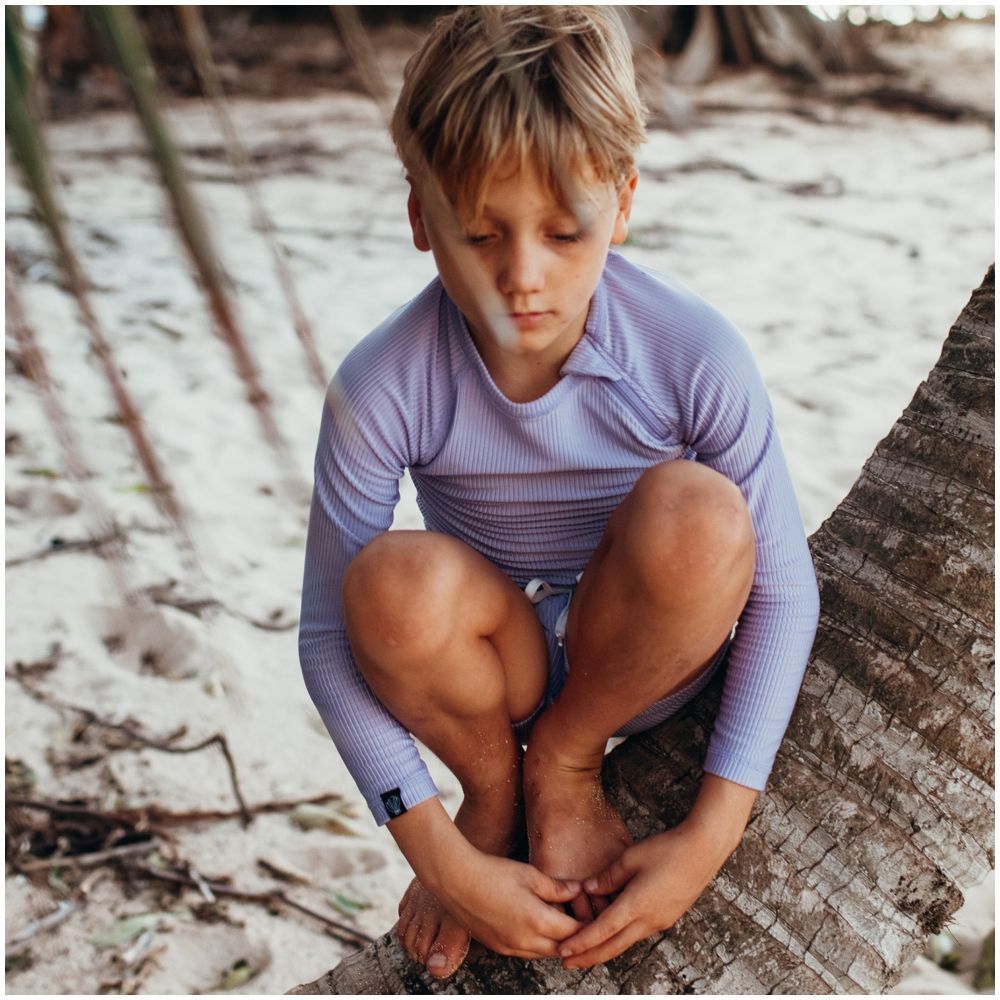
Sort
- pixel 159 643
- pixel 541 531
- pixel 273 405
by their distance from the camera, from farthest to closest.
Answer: pixel 159 643 → pixel 541 531 → pixel 273 405

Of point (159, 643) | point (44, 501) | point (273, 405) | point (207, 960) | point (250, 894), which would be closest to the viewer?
point (273, 405)

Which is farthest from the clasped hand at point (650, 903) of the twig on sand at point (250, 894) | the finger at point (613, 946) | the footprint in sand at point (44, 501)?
the footprint in sand at point (44, 501)

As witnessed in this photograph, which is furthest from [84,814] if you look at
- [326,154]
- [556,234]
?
[326,154]

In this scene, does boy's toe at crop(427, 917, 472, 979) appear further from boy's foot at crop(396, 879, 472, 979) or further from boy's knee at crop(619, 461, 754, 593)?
boy's knee at crop(619, 461, 754, 593)

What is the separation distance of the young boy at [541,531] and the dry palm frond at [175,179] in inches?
35.0

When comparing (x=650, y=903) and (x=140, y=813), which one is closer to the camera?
(x=650, y=903)

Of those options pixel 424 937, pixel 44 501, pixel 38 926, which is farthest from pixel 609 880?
pixel 44 501

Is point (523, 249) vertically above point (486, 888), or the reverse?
point (523, 249)

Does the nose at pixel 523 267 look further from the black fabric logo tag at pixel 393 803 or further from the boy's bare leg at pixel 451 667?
the black fabric logo tag at pixel 393 803

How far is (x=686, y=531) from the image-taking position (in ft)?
4.53

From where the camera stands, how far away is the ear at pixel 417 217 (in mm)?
1565

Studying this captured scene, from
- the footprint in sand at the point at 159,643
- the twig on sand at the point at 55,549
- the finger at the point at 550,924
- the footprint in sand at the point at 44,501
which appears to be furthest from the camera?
the footprint in sand at the point at 44,501

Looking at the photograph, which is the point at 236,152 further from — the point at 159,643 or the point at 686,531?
the point at 159,643

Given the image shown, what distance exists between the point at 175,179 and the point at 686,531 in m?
0.97
